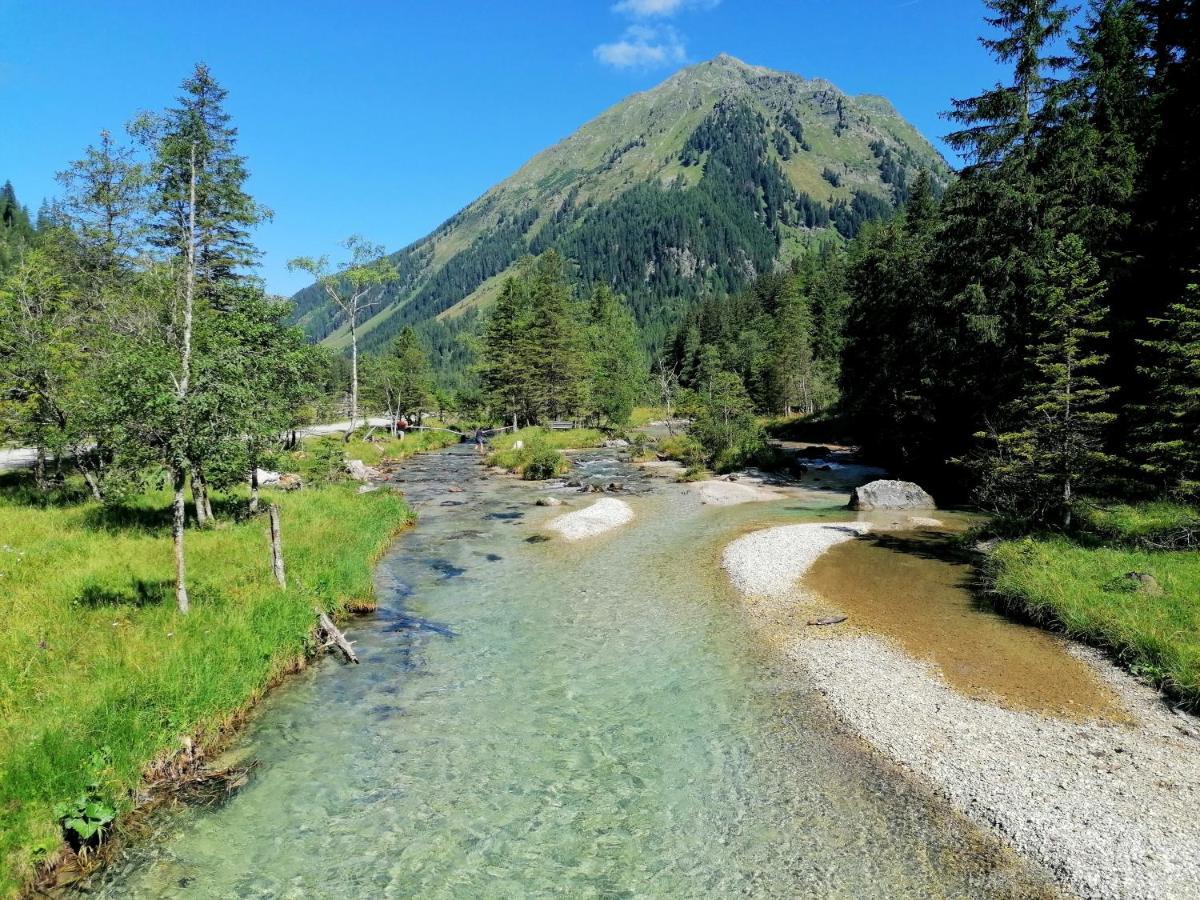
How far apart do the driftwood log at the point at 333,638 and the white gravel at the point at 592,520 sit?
574 inches

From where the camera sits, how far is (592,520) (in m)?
33.4

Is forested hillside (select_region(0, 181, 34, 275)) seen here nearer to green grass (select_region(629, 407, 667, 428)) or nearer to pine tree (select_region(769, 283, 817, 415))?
green grass (select_region(629, 407, 667, 428))

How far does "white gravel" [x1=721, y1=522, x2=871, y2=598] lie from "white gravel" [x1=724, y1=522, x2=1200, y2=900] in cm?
609

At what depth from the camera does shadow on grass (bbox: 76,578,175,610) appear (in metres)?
14.7

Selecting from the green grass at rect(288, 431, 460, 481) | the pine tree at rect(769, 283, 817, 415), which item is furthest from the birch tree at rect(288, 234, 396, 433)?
the pine tree at rect(769, 283, 817, 415)

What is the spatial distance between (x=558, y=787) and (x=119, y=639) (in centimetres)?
960

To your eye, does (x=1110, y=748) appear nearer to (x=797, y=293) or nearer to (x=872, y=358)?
(x=872, y=358)

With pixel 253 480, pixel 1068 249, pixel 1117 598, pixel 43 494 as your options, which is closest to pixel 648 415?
pixel 1068 249

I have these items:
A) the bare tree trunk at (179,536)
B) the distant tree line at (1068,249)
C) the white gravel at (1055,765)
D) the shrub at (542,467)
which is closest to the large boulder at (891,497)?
the distant tree line at (1068,249)

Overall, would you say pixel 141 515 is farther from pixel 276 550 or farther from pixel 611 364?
pixel 611 364

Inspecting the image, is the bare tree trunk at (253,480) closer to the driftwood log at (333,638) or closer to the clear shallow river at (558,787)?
the driftwood log at (333,638)

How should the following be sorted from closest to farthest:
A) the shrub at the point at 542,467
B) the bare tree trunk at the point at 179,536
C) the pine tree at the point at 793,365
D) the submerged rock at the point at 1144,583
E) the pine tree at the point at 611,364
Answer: the bare tree trunk at the point at 179,536 < the submerged rock at the point at 1144,583 < the shrub at the point at 542,467 < the pine tree at the point at 611,364 < the pine tree at the point at 793,365

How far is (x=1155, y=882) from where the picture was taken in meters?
8.66

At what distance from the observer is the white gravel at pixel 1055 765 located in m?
9.16
